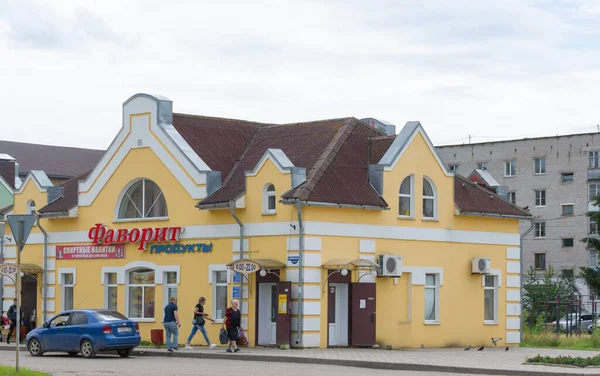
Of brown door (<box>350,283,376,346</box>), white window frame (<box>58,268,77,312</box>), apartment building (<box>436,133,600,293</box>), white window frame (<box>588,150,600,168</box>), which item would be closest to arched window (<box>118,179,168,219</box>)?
white window frame (<box>58,268,77,312</box>)

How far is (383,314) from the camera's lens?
35719 millimetres

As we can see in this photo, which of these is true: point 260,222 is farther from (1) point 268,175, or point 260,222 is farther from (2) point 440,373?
(2) point 440,373

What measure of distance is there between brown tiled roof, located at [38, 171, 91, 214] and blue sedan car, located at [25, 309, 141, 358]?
34.6 ft

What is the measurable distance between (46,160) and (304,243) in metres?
33.1

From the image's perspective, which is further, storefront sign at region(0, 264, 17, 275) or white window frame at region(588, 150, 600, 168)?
white window frame at region(588, 150, 600, 168)

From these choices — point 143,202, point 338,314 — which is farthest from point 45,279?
point 338,314

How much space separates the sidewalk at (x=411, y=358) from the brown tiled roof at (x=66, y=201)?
6.72 metres

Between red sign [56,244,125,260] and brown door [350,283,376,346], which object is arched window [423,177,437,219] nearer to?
brown door [350,283,376,346]

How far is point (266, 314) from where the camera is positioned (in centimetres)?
3512

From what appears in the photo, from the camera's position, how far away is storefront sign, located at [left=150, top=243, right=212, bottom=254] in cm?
3678

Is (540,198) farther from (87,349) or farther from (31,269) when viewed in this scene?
(87,349)

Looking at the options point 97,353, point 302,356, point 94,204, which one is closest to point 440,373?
point 302,356

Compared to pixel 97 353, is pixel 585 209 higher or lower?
higher

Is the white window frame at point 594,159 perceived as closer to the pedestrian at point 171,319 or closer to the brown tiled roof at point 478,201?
the brown tiled roof at point 478,201
